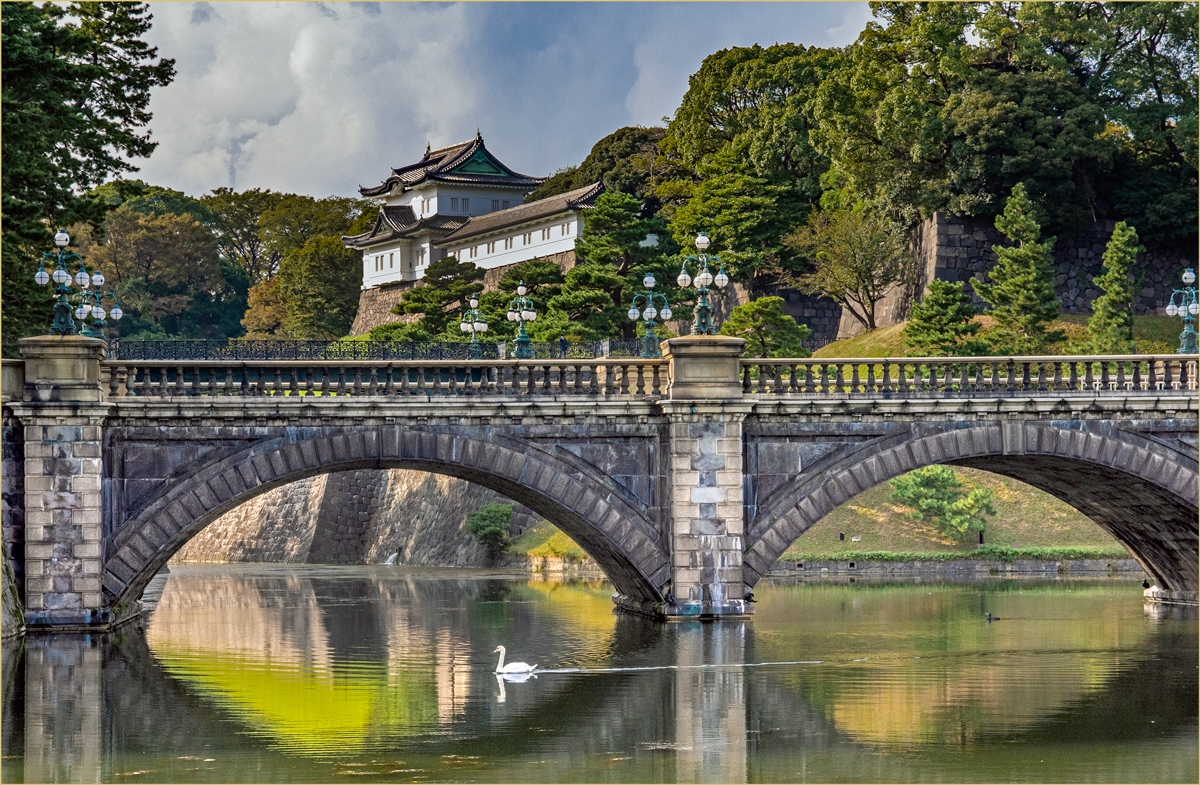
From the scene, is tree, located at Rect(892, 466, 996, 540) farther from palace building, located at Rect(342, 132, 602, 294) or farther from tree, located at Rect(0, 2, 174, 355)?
palace building, located at Rect(342, 132, 602, 294)

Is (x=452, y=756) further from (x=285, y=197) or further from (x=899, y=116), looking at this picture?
(x=285, y=197)

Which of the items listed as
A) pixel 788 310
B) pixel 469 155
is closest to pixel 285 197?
pixel 469 155

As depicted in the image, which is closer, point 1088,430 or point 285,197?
point 1088,430

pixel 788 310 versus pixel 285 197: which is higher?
pixel 285 197

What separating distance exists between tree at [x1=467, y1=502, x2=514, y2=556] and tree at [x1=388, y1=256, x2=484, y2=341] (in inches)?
330

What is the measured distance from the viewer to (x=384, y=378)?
115 ft

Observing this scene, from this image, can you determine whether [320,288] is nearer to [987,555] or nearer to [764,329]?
[764,329]

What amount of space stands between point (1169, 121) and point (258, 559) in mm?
46604

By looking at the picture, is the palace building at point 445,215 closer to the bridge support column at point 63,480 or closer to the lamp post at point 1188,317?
the lamp post at point 1188,317

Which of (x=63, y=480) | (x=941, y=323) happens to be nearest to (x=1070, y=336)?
(x=941, y=323)

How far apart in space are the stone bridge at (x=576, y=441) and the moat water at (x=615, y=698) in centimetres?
201

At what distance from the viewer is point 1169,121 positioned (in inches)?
2896

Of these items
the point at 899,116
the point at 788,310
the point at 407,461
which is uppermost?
the point at 899,116

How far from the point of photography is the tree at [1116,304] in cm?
6169
